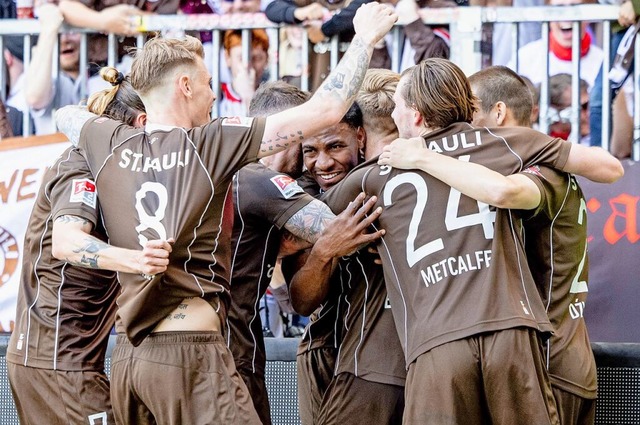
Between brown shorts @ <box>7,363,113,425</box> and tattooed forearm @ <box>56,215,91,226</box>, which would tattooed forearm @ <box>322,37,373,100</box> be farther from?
brown shorts @ <box>7,363,113,425</box>

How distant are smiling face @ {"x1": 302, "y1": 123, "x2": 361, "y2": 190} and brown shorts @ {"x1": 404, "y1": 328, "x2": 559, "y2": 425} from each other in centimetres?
129

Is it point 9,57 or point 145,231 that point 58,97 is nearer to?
point 9,57

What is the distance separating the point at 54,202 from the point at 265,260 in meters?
1.00

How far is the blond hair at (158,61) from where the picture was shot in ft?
14.3

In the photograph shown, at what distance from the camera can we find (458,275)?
4.07m

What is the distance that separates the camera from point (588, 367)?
4.52 metres

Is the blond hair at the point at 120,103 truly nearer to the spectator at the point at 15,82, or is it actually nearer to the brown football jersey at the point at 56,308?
the brown football jersey at the point at 56,308

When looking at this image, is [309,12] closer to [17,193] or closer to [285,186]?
[17,193]

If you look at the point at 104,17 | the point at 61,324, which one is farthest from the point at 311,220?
the point at 104,17

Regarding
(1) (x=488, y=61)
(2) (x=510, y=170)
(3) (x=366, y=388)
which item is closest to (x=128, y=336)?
(3) (x=366, y=388)

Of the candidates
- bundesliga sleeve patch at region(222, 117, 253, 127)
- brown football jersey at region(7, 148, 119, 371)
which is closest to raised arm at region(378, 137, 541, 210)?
bundesliga sleeve patch at region(222, 117, 253, 127)

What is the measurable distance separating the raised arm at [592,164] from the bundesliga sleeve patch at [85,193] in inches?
78.5

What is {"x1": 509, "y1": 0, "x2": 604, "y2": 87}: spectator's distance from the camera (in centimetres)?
677

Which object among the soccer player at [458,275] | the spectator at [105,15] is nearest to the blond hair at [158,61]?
the soccer player at [458,275]
